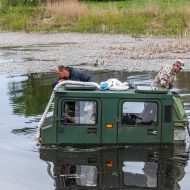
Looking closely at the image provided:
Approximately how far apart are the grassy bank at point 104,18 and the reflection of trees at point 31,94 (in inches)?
746

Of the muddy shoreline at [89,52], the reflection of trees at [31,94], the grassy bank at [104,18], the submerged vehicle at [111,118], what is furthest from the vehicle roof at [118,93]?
the grassy bank at [104,18]

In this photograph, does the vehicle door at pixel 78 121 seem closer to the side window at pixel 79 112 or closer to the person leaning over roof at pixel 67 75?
the side window at pixel 79 112

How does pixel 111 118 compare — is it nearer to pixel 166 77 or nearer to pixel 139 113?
pixel 139 113

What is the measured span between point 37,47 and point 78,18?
11065 millimetres

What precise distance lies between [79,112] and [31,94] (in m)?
7.84

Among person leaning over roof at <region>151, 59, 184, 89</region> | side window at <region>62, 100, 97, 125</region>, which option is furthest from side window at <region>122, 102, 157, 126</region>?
person leaning over roof at <region>151, 59, 184, 89</region>

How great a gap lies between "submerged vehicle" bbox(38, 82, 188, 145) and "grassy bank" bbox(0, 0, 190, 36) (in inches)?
1121

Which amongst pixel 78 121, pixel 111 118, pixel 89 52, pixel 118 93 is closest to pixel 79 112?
pixel 78 121

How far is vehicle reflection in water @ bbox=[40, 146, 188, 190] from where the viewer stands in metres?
11.8

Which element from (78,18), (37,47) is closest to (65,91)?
(37,47)

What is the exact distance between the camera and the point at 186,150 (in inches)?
544

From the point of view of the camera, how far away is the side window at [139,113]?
1371cm

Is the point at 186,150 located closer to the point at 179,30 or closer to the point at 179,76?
the point at 179,76

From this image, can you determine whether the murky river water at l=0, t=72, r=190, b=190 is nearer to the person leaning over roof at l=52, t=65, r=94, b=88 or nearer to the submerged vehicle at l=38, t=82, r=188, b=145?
the submerged vehicle at l=38, t=82, r=188, b=145
